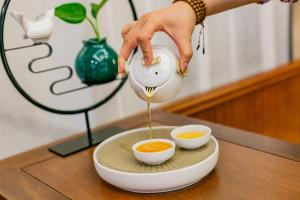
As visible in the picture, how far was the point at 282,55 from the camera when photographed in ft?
6.25

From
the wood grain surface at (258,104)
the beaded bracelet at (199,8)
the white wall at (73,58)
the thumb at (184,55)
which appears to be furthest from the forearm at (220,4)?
the wood grain surface at (258,104)

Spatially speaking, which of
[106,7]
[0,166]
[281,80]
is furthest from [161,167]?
[281,80]

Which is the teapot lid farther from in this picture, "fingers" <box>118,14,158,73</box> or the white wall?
the white wall

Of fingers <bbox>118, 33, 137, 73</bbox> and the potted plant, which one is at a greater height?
fingers <bbox>118, 33, 137, 73</bbox>

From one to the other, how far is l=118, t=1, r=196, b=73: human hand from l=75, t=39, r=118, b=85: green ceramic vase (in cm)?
20

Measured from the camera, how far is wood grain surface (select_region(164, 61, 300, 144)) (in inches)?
61.2

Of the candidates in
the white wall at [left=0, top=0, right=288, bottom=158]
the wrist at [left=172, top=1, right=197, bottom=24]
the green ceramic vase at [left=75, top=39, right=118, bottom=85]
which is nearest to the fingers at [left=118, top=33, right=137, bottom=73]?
the wrist at [left=172, top=1, right=197, bottom=24]

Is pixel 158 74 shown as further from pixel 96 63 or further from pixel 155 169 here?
pixel 96 63

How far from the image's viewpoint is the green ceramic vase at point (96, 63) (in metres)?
1.09

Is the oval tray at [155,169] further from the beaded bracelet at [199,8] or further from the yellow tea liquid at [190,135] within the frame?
the beaded bracelet at [199,8]

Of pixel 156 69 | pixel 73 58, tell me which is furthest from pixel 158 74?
pixel 73 58

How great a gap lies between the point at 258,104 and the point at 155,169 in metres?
1.04

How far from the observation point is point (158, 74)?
84 cm

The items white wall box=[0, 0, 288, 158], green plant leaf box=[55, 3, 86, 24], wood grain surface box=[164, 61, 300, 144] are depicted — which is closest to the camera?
green plant leaf box=[55, 3, 86, 24]
